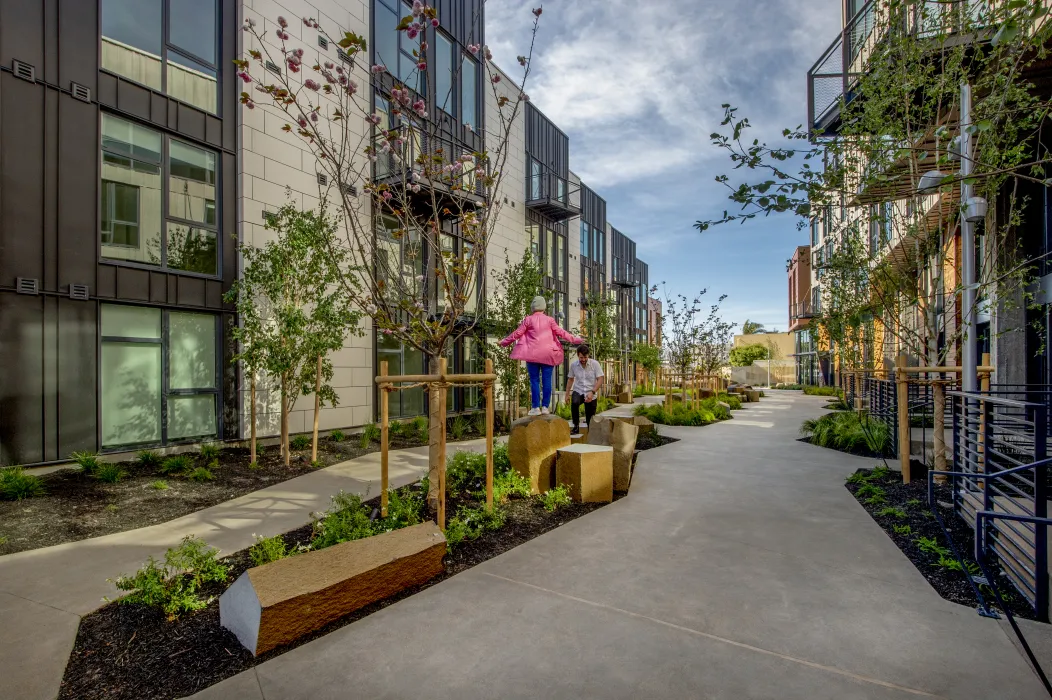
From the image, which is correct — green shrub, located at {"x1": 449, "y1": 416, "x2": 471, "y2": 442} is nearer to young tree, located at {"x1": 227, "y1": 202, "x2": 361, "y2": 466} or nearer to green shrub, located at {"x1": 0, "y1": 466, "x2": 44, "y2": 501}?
young tree, located at {"x1": 227, "y1": 202, "x2": 361, "y2": 466}

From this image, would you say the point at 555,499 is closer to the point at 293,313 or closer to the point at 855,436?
the point at 293,313

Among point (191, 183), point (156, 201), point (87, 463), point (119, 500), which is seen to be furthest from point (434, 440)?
point (191, 183)

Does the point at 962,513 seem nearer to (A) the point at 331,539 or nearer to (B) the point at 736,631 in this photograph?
(B) the point at 736,631

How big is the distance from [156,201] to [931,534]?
37.0ft

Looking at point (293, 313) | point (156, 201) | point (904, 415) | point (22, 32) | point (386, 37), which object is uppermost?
point (386, 37)

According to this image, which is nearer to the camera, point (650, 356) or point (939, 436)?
point (939, 436)

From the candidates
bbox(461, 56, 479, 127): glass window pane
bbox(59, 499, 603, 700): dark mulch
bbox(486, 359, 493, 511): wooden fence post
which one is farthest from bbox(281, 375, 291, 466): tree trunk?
bbox(461, 56, 479, 127): glass window pane

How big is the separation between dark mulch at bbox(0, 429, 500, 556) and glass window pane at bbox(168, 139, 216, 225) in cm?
426

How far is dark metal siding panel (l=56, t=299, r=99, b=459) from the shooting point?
7.39 meters

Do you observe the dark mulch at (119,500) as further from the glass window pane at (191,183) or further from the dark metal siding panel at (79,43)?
the dark metal siding panel at (79,43)

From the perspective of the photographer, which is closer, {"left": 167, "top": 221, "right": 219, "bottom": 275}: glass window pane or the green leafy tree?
{"left": 167, "top": 221, "right": 219, "bottom": 275}: glass window pane

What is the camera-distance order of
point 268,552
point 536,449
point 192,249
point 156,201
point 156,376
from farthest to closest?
point 192,249 < point 156,201 < point 156,376 < point 536,449 < point 268,552

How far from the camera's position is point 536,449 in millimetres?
6219

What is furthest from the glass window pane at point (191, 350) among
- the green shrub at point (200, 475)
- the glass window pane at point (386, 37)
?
the glass window pane at point (386, 37)
